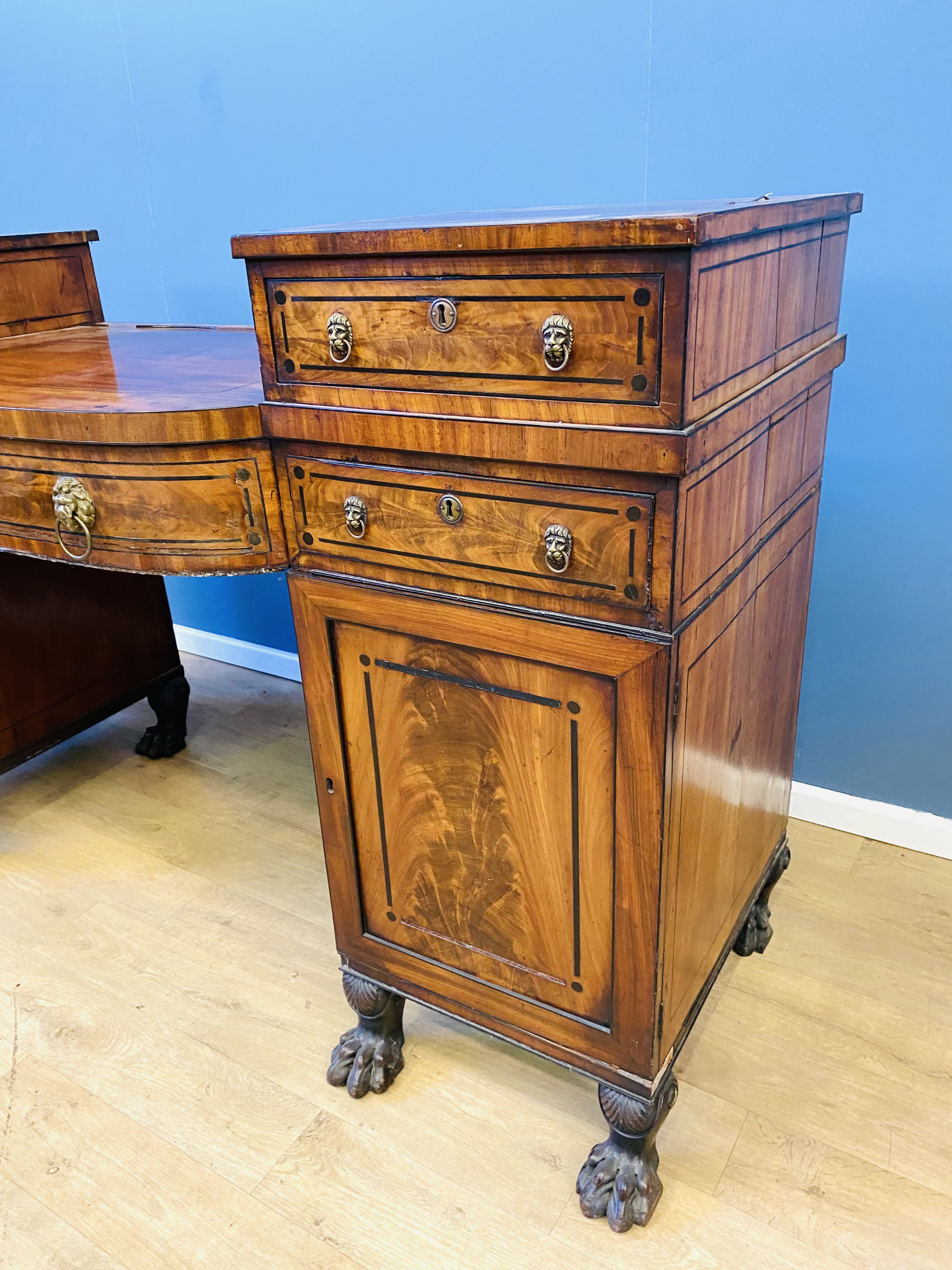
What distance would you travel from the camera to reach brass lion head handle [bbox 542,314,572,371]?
0.81 metres

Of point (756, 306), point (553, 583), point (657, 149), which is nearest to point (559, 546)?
point (553, 583)

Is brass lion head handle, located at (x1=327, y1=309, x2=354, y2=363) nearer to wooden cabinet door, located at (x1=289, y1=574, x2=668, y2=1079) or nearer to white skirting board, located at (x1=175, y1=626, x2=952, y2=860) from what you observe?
wooden cabinet door, located at (x1=289, y1=574, x2=668, y2=1079)

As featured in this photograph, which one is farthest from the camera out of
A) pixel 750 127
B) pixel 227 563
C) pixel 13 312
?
pixel 13 312

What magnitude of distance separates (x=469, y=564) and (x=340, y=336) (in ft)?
0.85

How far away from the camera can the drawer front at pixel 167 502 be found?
1097 mm

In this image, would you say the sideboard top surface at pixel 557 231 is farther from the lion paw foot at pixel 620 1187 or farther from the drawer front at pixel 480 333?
the lion paw foot at pixel 620 1187

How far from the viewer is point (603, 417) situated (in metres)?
0.83

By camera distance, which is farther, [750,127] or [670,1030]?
[750,127]

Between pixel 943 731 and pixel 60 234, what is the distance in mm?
1891

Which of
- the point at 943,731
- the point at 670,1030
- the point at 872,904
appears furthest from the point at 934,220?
the point at 670,1030

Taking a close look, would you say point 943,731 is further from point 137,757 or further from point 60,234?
point 60,234

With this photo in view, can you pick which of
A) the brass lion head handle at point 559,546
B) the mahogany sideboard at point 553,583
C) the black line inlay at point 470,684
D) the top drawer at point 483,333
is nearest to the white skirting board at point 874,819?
the mahogany sideboard at point 553,583

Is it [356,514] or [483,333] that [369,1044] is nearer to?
[356,514]

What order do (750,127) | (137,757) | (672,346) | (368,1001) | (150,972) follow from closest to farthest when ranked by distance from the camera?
(672,346) < (368,1001) < (750,127) < (150,972) < (137,757)
